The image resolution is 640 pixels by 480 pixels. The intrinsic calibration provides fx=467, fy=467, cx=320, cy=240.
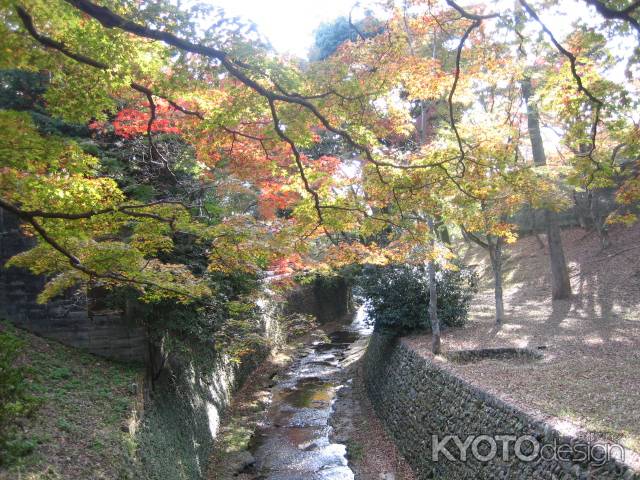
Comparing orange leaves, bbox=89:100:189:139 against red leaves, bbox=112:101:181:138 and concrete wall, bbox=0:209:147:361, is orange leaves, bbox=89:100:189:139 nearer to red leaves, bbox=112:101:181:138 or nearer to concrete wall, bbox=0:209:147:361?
red leaves, bbox=112:101:181:138

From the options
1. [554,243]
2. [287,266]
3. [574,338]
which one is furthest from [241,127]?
[554,243]

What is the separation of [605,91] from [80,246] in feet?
23.9

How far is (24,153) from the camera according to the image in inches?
158

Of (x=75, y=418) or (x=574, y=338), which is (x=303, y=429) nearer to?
(x=75, y=418)

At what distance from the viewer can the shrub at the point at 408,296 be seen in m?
12.0

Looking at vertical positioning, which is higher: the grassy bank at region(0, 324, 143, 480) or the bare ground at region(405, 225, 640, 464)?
the grassy bank at region(0, 324, 143, 480)

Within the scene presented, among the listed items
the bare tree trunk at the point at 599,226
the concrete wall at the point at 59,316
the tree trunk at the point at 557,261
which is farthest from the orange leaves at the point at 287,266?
the bare tree trunk at the point at 599,226

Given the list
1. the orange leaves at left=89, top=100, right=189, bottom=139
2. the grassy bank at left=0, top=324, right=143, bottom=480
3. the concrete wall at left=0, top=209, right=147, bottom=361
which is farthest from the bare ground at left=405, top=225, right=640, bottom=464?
the orange leaves at left=89, top=100, right=189, bottom=139

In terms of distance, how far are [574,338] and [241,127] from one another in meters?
8.56

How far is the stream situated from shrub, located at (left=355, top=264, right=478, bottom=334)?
1.72 metres

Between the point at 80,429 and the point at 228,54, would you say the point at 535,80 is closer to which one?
the point at 228,54

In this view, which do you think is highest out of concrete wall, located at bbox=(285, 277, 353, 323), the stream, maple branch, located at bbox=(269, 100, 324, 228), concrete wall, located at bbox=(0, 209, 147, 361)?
maple branch, located at bbox=(269, 100, 324, 228)

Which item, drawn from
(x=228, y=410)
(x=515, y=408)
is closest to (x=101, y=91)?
(x=515, y=408)

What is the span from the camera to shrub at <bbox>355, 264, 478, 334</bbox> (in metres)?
12.0
